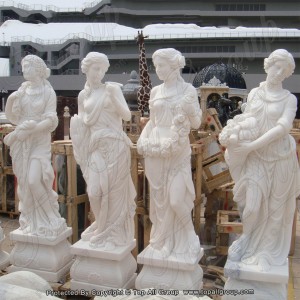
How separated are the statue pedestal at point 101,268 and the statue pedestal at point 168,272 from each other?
21cm

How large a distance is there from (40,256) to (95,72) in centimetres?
200

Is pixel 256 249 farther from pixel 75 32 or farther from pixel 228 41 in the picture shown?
pixel 75 32

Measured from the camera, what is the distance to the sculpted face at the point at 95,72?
3.80 meters

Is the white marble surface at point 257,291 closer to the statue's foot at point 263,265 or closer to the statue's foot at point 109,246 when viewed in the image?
the statue's foot at point 263,265

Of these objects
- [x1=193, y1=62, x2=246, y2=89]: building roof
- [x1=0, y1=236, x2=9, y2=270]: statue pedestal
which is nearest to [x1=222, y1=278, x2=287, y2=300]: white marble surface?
[x1=0, y1=236, x2=9, y2=270]: statue pedestal

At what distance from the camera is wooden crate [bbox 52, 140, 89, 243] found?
4.93 metres

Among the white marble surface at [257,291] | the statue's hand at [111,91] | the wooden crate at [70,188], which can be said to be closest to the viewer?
the white marble surface at [257,291]

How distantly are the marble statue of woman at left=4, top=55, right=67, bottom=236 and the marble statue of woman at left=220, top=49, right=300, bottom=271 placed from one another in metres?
1.82

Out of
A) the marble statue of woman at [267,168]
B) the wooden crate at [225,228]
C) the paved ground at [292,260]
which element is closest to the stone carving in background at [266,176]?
the marble statue of woman at [267,168]

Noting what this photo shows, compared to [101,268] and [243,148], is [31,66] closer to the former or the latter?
[101,268]

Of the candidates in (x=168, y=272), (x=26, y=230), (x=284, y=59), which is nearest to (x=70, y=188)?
(x=26, y=230)

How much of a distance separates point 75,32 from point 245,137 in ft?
82.9

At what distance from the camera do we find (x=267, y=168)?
341 centimetres

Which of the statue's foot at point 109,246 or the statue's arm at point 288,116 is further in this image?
the statue's foot at point 109,246
